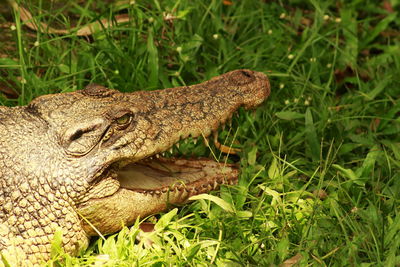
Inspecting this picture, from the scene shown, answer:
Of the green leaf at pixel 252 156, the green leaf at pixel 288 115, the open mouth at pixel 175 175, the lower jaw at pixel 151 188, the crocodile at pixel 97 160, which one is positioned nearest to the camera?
the crocodile at pixel 97 160

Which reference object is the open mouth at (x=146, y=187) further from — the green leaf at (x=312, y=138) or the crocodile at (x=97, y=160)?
the green leaf at (x=312, y=138)

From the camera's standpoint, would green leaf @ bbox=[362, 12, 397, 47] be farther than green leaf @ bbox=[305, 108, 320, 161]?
Yes

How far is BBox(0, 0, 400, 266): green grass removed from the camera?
3.18 meters

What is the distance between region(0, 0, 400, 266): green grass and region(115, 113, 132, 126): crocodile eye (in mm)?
521

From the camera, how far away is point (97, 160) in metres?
3.21

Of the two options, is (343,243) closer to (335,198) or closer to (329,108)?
(335,198)

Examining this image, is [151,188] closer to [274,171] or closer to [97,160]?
[97,160]

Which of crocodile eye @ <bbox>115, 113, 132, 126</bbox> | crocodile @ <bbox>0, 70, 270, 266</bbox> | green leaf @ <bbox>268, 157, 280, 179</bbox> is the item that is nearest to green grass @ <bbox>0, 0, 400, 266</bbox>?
green leaf @ <bbox>268, 157, 280, 179</bbox>

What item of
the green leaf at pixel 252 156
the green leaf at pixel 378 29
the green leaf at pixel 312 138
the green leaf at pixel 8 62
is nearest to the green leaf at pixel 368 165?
the green leaf at pixel 312 138

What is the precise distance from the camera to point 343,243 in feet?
10.2

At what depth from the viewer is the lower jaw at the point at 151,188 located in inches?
128

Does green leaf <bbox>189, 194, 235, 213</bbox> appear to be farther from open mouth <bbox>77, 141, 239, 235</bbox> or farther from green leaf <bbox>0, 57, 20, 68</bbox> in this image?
green leaf <bbox>0, 57, 20, 68</bbox>

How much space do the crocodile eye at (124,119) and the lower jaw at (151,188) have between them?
1.06 ft

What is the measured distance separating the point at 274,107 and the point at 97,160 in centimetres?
151
